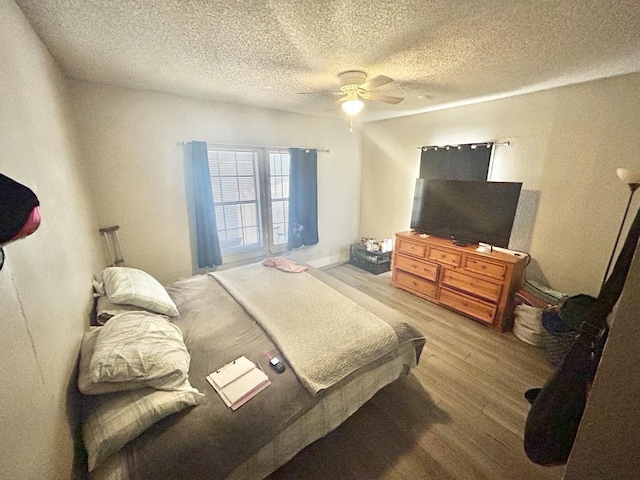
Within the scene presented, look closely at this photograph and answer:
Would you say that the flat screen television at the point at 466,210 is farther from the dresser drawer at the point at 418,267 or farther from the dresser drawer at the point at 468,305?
the dresser drawer at the point at 468,305

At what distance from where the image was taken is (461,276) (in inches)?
111

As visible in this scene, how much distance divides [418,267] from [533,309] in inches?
46.4

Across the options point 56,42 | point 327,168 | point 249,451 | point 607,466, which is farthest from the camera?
point 327,168

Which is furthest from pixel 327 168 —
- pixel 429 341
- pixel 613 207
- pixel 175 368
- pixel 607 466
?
pixel 607 466

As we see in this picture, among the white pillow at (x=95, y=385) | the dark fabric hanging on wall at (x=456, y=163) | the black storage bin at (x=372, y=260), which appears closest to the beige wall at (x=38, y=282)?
the white pillow at (x=95, y=385)

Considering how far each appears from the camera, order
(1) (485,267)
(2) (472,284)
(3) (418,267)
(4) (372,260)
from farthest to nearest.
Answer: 1. (4) (372,260)
2. (3) (418,267)
3. (2) (472,284)
4. (1) (485,267)

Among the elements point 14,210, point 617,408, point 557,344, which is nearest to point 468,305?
point 557,344

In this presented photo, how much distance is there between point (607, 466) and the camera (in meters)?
0.64

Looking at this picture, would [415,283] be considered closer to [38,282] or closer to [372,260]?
[372,260]

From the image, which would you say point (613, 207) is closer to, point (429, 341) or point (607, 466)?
point (429, 341)

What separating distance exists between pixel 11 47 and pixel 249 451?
2.09 meters

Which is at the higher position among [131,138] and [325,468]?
[131,138]

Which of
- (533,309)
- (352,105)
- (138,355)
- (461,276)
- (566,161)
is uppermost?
(352,105)

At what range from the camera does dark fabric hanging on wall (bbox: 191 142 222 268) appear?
111 inches
